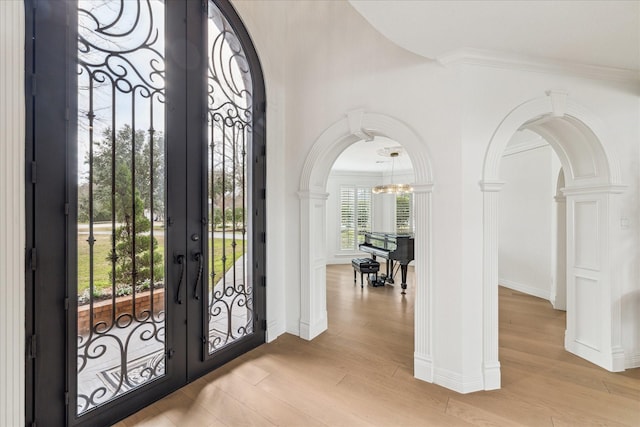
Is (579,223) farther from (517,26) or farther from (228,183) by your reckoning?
(228,183)

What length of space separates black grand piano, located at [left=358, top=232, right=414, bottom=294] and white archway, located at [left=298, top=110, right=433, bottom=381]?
2154 millimetres

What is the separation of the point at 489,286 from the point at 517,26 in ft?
6.60

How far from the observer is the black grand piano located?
5.13m

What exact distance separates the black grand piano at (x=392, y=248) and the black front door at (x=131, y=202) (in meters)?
3.16

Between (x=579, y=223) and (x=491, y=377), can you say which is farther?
(x=579, y=223)

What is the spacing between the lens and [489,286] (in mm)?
2383

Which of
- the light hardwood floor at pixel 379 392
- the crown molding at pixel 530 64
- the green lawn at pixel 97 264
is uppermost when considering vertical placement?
the crown molding at pixel 530 64

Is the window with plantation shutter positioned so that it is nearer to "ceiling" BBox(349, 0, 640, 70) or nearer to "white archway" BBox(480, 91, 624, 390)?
"white archway" BBox(480, 91, 624, 390)

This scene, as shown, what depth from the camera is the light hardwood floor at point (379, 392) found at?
2025 millimetres

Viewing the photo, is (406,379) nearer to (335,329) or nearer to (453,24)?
(335,329)

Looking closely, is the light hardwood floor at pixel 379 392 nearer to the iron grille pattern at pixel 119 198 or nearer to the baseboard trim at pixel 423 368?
the baseboard trim at pixel 423 368
